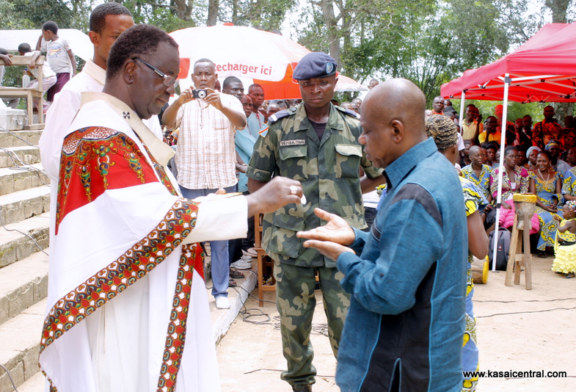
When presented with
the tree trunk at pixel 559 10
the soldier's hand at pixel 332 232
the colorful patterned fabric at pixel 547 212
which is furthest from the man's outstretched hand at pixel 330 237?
the tree trunk at pixel 559 10

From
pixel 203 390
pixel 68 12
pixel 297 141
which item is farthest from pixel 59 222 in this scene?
pixel 68 12

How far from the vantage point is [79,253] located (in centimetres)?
189

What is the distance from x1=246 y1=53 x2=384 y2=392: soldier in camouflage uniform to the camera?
137 inches

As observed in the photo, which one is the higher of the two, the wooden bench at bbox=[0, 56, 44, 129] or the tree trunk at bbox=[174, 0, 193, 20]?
the tree trunk at bbox=[174, 0, 193, 20]

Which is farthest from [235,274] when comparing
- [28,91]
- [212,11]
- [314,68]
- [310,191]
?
[212,11]

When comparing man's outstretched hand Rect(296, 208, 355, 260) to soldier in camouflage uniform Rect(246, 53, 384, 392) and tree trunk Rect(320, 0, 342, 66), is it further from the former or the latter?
tree trunk Rect(320, 0, 342, 66)

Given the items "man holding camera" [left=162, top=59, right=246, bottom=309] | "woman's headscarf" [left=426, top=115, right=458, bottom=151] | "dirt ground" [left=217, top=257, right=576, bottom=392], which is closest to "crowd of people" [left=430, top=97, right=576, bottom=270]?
"dirt ground" [left=217, top=257, right=576, bottom=392]

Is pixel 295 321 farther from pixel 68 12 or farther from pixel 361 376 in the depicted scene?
pixel 68 12

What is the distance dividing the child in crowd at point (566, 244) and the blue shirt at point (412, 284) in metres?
6.66

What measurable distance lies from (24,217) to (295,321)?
11.0 feet

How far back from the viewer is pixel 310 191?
11.7ft

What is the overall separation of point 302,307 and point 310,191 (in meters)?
0.76

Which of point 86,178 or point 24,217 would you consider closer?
point 86,178

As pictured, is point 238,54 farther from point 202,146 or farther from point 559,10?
point 559,10
